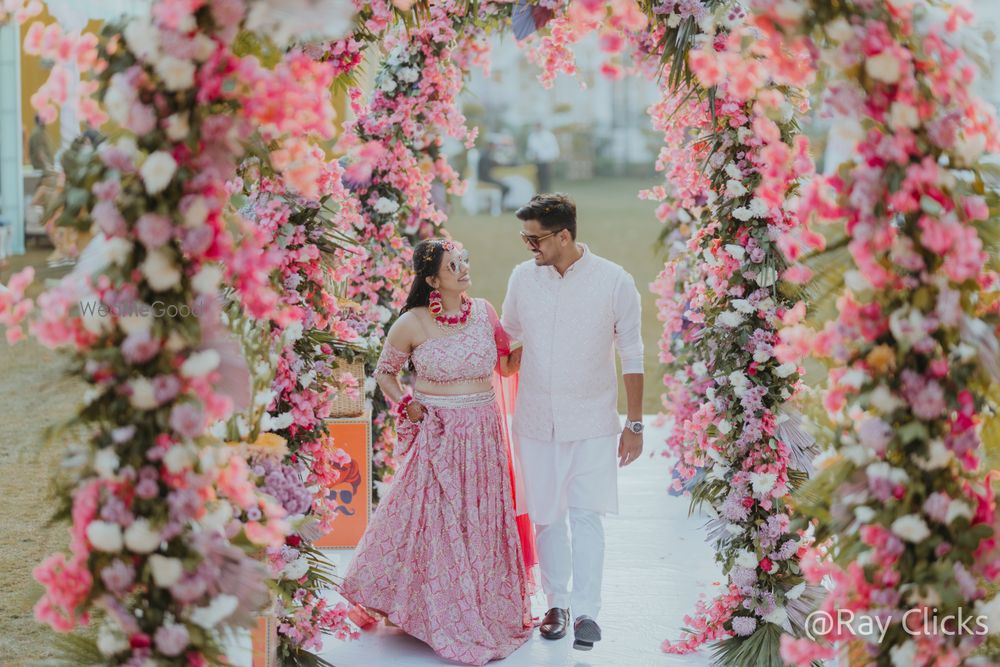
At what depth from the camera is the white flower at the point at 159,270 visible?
2.61 meters

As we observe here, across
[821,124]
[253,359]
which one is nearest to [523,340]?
[253,359]

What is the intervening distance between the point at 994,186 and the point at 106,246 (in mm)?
2017

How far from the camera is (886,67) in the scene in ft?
8.53

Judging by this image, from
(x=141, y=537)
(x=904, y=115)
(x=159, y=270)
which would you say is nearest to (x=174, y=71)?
(x=159, y=270)

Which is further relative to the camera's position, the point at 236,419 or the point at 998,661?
the point at 236,419

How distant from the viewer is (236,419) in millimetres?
3215

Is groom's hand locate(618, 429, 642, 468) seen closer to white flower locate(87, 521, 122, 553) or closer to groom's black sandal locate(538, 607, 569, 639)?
groom's black sandal locate(538, 607, 569, 639)

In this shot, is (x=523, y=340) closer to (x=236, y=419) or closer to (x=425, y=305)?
(x=425, y=305)

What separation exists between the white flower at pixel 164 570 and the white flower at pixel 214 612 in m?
0.10

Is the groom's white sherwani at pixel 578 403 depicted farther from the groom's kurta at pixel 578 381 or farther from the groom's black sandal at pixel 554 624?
the groom's black sandal at pixel 554 624

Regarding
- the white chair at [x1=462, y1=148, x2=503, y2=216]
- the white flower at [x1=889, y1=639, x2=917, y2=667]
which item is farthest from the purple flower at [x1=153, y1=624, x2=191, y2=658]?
the white chair at [x1=462, y1=148, x2=503, y2=216]

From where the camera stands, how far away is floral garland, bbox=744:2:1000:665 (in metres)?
2.65

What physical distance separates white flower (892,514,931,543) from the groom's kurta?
1.86 m

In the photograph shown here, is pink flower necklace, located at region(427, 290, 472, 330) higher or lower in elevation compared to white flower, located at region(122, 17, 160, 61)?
lower
